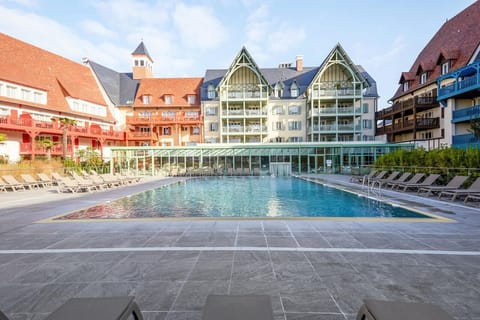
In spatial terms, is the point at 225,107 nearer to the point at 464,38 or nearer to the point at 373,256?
the point at 464,38

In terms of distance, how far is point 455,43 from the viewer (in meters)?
26.3

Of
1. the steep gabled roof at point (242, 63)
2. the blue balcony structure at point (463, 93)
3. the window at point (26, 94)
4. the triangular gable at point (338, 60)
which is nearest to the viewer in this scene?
the blue balcony structure at point (463, 93)

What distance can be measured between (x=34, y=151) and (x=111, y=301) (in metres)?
28.3

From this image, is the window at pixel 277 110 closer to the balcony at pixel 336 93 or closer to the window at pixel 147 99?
the balcony at pixel 336 93

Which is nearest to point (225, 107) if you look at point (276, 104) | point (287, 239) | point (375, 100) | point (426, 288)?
point (276, 104)

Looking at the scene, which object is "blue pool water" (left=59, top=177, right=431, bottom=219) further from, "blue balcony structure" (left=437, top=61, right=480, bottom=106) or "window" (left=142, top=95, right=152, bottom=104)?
"window" (left=142, top=95, right=152, bottom=104)

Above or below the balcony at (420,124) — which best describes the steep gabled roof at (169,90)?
above

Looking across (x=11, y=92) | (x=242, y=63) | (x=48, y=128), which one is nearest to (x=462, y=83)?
(x=242, y=63)

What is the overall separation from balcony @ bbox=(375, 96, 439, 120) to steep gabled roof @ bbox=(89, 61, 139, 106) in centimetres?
3431

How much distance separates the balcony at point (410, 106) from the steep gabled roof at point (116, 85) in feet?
→ 113

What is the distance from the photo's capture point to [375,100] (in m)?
35.1

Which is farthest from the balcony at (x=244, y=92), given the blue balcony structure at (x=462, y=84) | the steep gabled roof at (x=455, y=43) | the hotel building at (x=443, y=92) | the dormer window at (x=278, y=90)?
the blue balcony structure at (x=462, y=84)

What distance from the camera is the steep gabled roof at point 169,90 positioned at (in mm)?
36094

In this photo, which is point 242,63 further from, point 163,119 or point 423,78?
point 423,78
